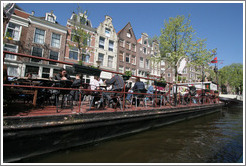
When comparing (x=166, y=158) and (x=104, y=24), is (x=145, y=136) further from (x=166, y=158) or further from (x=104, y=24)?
(x=104, y=24)

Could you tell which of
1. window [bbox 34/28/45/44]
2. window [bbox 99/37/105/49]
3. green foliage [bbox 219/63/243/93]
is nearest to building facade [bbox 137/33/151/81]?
window [bbox 99/37/105/49]

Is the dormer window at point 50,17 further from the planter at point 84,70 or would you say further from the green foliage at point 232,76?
the green foliage at point 232,76

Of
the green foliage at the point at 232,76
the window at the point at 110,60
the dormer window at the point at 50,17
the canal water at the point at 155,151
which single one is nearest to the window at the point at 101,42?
the window at the point at 110,60

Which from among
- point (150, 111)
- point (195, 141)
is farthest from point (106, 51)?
point (195, 141)

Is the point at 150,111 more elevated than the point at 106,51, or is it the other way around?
the point at 106,51

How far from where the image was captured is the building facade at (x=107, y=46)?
19.3 metres

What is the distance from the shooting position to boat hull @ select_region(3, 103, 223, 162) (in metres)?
2.18

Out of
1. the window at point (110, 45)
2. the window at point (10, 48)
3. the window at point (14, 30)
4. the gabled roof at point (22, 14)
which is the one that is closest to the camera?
the window at point (10, 48)

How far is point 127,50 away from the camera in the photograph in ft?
73.7

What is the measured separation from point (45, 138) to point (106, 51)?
18.5 m

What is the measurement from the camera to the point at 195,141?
3.54 metres

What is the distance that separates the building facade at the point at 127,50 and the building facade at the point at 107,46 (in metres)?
1.02

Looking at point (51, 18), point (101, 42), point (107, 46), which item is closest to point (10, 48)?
point (51, 18)

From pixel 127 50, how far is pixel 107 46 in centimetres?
409
